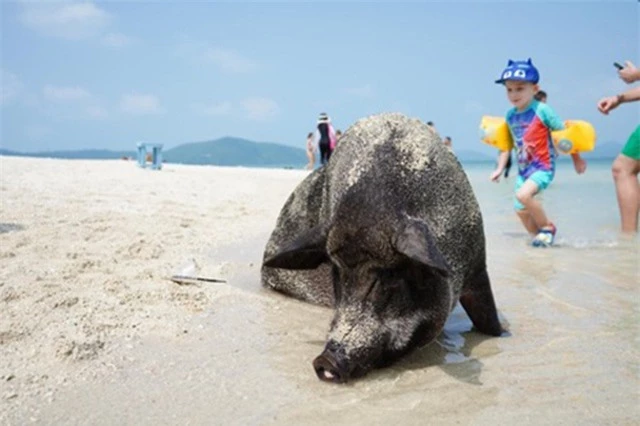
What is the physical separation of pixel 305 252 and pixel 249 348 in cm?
71

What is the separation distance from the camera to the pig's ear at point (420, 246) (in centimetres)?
298

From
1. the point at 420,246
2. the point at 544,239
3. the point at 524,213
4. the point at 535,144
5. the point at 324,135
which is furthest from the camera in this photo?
the point at 324,135

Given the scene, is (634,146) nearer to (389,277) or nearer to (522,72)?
(522,72)

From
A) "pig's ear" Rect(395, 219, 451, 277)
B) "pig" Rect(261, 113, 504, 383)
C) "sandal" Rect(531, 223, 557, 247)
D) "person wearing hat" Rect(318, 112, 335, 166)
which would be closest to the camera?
"pig's ear" Rect(395, 219, 451, 277)

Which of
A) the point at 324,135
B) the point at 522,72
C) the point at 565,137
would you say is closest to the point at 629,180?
the point at 565,137

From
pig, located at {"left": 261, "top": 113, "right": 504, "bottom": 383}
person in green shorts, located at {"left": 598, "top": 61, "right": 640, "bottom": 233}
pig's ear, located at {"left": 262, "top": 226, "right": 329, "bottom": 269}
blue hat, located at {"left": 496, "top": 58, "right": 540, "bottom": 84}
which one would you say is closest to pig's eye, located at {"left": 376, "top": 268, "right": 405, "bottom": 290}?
pig, located at {"left": 261, "top": 113, "right": 504, "bottom": 383}

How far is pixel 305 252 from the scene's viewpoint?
11.7 ft

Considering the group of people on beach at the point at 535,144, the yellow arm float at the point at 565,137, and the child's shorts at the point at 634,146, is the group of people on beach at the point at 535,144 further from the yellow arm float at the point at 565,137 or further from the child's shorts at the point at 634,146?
the yellow arm float at the point at 565,137

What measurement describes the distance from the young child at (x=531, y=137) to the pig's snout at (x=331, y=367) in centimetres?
518

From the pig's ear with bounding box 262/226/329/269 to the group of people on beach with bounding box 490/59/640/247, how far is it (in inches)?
182

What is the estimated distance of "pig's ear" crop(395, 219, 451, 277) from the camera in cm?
298

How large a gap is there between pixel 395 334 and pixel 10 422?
187 cm

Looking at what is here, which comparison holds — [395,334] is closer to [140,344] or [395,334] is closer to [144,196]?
[140,344]

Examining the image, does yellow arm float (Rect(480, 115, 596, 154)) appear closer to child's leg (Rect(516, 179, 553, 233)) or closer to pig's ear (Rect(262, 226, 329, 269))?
child's leg (Rect(516, 179, 553, 233))
